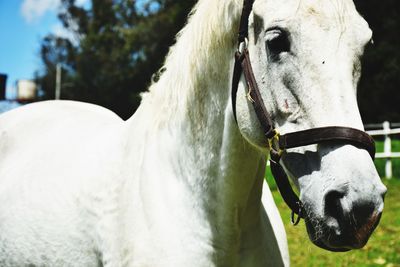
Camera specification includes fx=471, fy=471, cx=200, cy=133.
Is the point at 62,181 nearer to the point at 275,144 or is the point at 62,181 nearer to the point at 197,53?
the point at 197,53

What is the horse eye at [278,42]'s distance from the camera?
166 centimetres

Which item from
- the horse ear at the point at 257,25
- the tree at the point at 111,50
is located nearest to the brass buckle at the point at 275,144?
the horse ear at the point at 257,25

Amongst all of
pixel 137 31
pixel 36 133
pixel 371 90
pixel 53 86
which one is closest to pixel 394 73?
pixel 371 90

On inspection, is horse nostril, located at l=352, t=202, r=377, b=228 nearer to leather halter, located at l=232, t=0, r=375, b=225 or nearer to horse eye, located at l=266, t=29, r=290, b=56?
leather halter, located at l=232, t=0, r=375, b=225

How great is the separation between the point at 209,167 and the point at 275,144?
42 cm

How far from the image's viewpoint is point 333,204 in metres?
1.51

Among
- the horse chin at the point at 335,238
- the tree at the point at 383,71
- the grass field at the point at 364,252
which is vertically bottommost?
the tree at the point at 383,71

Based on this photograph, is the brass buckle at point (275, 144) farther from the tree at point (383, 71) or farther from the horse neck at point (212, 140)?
the tree at point (383, 71)

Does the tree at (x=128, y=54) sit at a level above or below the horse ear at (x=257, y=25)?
below

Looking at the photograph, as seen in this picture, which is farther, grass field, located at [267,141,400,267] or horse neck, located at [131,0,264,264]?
grass field, located at [267,141,400,267]

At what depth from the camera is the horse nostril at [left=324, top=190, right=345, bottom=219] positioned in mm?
1476

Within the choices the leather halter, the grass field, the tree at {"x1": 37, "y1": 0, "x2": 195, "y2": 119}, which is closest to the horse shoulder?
the leather halter

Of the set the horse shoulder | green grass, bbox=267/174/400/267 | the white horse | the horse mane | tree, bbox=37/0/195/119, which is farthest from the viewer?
tree, bbox=37/0/195/119

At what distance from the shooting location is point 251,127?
5.98 ft
